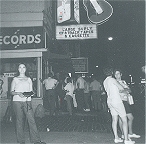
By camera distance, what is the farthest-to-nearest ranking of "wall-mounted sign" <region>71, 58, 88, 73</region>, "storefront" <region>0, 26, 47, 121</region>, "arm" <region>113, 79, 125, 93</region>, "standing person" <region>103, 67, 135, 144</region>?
"wall-mounted sign" <region>71, 58, 88, 73</region> < "storefront" <region>0, 26, 47, 121</region> < "arm" <region>113, 79, 125, 93</region> < "standing person" <region>103, 67, 135, 144</region>

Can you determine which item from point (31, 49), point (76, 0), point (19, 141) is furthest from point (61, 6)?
point (19, 141)

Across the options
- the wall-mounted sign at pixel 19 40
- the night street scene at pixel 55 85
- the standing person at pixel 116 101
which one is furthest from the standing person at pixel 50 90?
the standing person at pixel 116 101

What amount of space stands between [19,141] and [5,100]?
183 inches

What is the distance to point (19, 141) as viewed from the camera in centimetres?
545

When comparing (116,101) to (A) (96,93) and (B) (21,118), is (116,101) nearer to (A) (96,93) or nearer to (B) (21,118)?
(B) (21,118)

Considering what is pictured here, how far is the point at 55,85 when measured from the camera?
10.5 meters

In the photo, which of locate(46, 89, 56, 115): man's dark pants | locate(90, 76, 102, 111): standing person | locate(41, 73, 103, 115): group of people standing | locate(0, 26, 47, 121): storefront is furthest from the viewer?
locate(90, 76, 102, 111): standing person

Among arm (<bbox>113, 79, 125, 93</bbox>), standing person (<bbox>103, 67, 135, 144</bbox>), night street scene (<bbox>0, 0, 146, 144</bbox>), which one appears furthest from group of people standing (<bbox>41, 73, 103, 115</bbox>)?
arm (<bbox>113, 79, 125, 93</bbox>)

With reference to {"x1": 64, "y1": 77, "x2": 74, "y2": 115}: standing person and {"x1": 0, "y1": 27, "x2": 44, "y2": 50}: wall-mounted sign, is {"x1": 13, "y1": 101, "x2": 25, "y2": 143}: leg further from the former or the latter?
{"x1": 64, "y1": 77, "x2": 74, "y2": 115}: standing person

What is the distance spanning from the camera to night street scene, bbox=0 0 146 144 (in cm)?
558

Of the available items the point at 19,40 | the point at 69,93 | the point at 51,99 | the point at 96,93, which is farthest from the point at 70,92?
the point at 19,40

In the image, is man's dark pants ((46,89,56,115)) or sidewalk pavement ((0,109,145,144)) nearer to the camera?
sidewalk pavement ((0,109,145,144))

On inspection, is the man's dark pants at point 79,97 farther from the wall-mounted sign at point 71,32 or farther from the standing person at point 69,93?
the wall-mounted sign at point 71,32

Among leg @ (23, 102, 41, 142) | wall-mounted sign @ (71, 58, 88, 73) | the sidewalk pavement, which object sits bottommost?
the sidewalk pavement
